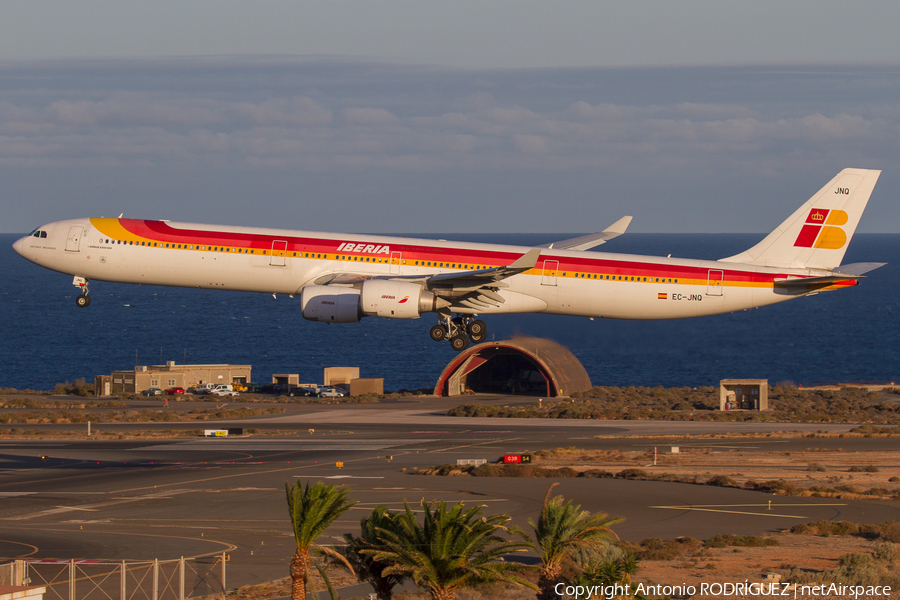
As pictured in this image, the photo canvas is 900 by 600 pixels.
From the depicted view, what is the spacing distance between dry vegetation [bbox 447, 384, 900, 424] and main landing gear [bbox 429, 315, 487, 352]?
1197 inches

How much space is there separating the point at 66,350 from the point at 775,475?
490 ft

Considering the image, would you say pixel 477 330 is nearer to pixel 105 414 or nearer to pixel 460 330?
pixel 460 330

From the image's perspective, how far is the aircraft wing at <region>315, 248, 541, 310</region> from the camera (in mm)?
44069

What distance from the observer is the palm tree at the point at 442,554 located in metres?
22.6

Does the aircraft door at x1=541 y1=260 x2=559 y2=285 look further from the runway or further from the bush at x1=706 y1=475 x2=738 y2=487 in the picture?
the bush at x1=706 y1=475 x2=738 y2=487

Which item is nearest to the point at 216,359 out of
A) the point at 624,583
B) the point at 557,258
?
the point at 557,258

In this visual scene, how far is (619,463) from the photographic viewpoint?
54094 millimetres

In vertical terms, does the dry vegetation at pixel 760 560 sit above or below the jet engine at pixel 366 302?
below

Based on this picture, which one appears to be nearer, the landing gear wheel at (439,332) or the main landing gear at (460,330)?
the landing gear wheel at (439,332)

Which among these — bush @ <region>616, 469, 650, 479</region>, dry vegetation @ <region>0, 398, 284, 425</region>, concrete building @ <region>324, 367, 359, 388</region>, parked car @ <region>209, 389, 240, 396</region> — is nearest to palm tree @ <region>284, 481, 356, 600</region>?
bush @ <region>616, 469, 650, 479</region>

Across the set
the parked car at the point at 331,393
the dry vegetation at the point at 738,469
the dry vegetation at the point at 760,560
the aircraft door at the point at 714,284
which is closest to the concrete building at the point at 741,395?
the dry vegetation at the point at 738,469

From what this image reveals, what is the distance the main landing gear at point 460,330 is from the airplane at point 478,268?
0.06 metres

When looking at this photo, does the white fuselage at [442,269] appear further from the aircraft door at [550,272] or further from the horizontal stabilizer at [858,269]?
the horizontal stabilizer at [858,269]

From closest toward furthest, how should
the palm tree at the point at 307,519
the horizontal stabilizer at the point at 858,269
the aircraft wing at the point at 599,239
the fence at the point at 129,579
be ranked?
the palm tree at the point at 307,519 → the fence at the point at 129,579 → the horizontal stabilizer at the point at 858,269 → the aircraft wing at the point at 599,239
